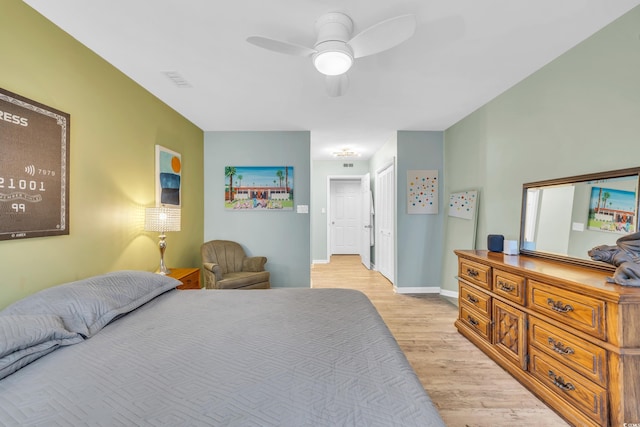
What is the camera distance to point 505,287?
2174 millimetres

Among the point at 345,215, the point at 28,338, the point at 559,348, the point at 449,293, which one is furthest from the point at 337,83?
the point at 345,215

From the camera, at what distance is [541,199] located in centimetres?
237

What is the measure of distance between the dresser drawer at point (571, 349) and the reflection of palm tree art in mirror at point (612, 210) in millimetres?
755

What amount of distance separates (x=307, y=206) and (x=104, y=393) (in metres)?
3.35

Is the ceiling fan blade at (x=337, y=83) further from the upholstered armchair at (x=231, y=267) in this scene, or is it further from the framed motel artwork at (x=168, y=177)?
the upholstered armchair at (x=231, y=267)

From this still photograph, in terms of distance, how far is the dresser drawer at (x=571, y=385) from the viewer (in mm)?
1454

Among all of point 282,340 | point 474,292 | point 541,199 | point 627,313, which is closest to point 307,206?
point 474,292

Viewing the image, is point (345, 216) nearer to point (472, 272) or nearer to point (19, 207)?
point (472, 272)

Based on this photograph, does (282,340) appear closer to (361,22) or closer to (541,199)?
(361,22)

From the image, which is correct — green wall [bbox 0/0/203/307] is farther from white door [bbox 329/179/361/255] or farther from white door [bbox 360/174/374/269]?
white door [bbox 329/179/361/255]

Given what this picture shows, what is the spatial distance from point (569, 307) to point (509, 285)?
505 mm

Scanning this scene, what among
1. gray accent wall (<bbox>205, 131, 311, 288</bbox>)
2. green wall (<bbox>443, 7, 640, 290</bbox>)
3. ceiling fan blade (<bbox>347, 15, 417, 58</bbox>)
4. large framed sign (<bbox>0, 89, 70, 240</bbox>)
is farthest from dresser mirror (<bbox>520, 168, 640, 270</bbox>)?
large framed sign (<bbox>0, 89, 70, 240</bbox>)

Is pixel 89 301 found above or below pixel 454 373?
above

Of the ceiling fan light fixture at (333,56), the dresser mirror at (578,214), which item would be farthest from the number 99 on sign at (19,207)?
the dresser mirror at (578,214)
